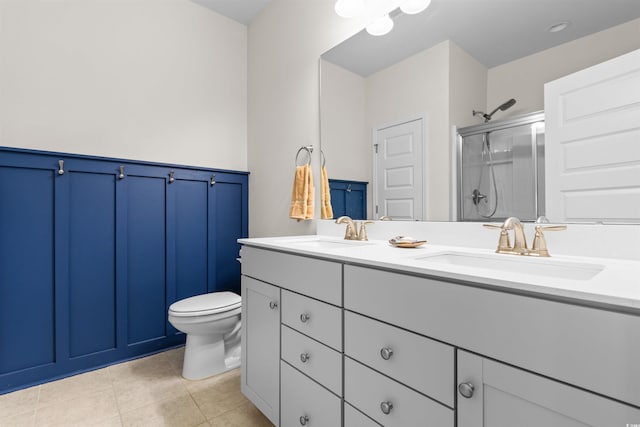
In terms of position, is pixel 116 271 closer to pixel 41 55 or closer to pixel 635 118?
pixel 41 55

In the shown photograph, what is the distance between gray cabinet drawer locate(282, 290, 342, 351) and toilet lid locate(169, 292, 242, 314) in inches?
29.7

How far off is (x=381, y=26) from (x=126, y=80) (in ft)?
5.74

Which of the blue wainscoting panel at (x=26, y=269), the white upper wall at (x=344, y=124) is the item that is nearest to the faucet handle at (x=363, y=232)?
the white upper wall at (x=344, y=124)

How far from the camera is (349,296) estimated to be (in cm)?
100

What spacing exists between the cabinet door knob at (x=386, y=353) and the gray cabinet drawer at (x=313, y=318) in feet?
0.61

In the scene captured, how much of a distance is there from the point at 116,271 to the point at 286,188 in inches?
50.4

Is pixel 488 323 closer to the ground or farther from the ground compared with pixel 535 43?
closer to the ground

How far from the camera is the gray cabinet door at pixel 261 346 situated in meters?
1.34

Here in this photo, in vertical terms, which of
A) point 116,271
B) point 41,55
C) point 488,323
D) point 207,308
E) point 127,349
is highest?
point 41,55

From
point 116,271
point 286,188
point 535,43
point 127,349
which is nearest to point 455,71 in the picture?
point 535,43

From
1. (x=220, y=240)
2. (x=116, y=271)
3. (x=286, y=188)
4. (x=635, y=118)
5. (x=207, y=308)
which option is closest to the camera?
(x=635, y=118)

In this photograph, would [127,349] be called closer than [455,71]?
No

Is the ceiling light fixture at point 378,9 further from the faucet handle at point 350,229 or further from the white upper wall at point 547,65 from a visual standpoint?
the faucet handle at point 350,229

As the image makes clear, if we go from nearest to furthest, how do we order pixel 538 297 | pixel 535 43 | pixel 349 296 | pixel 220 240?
1. pixel 538 297
2. pixel 349 296
3. pixel 535 43
4. pixel 220 240
